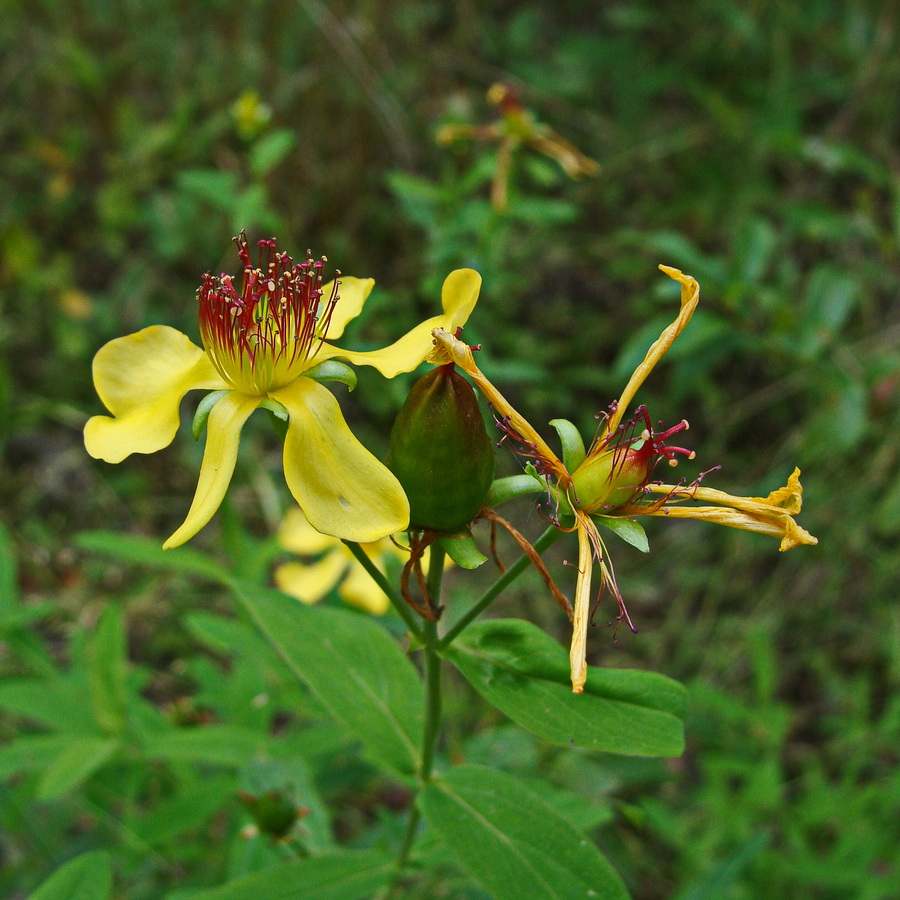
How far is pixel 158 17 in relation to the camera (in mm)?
3762

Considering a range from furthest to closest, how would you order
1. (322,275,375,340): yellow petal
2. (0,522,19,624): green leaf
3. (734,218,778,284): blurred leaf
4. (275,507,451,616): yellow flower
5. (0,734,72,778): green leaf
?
1. (734,218,778,284): blurred leaf
2. (275,507,451,616): yellow flower
3. (0,522,19,624): green leaf
4. (0,734,72,778): green leaf
5. (322,275,375,340): yellow petal

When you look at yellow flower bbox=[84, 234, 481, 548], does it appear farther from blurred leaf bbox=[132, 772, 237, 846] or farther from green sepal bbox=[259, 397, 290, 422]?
blurred leaf bbox=[132, 772, 237, 846]

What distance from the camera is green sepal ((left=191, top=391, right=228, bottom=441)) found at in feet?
3.58

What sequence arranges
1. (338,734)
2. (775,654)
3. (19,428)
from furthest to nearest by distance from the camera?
(19,428) → (775,654) → (338,734)

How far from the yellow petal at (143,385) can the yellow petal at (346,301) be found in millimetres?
178

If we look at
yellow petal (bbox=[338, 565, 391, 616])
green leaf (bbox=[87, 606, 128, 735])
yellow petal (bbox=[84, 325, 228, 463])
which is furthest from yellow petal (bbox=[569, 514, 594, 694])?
green leaf (bbox=[87, 606, 128, 735])

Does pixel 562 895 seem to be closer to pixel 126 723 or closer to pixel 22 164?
pixel 126 723

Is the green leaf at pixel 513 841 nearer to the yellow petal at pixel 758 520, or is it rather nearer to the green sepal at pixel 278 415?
the yellow petal at pixel 758 520

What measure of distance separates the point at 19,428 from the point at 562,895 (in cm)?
293

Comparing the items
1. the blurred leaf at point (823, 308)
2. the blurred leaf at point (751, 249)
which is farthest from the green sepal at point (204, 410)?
the blurred leaf at point (823, 308)

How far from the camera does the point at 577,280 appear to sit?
12.0 feet

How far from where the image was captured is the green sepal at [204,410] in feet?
3.58

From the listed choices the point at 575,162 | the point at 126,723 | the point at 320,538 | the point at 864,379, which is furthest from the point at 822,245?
the point at 126,723

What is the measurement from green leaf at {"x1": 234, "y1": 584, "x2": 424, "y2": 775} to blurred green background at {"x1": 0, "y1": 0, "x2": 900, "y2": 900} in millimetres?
1032
